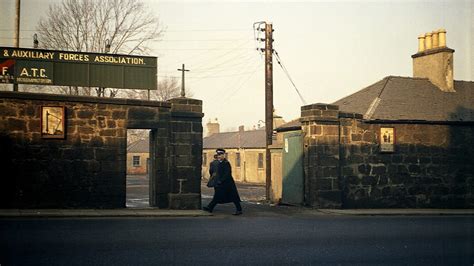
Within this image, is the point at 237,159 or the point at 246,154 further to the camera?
the point at 237,159

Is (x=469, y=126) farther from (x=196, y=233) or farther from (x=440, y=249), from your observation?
(x=196, y=233)

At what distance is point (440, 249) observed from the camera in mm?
8250

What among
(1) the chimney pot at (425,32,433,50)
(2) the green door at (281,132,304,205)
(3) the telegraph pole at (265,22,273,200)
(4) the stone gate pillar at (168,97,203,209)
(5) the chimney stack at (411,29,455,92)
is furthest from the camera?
(1) the chimney pot at (425,32,433,50)

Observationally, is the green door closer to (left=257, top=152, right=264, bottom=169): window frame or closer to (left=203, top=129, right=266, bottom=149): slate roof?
(left=257, top=152, right=264, bottom=169): window frame

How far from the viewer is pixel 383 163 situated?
1608cm

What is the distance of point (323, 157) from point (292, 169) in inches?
70.6

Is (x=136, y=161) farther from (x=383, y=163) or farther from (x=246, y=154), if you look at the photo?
(x=383, y=163)

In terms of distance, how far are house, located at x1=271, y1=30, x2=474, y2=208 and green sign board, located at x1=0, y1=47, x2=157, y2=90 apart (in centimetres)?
590

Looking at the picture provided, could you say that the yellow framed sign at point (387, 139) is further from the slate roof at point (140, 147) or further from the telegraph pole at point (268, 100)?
the slate roof at point (140, 147)

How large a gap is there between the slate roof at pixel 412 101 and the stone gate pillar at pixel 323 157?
1.89 m

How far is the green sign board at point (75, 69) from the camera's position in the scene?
13.1 metres

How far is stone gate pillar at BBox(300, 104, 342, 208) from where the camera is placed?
15125mm

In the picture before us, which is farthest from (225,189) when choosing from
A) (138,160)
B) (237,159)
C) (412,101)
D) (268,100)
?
(138,160)

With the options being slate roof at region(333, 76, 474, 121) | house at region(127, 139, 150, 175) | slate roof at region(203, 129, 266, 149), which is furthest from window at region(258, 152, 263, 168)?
house at region(127, 139, 150, 175)
